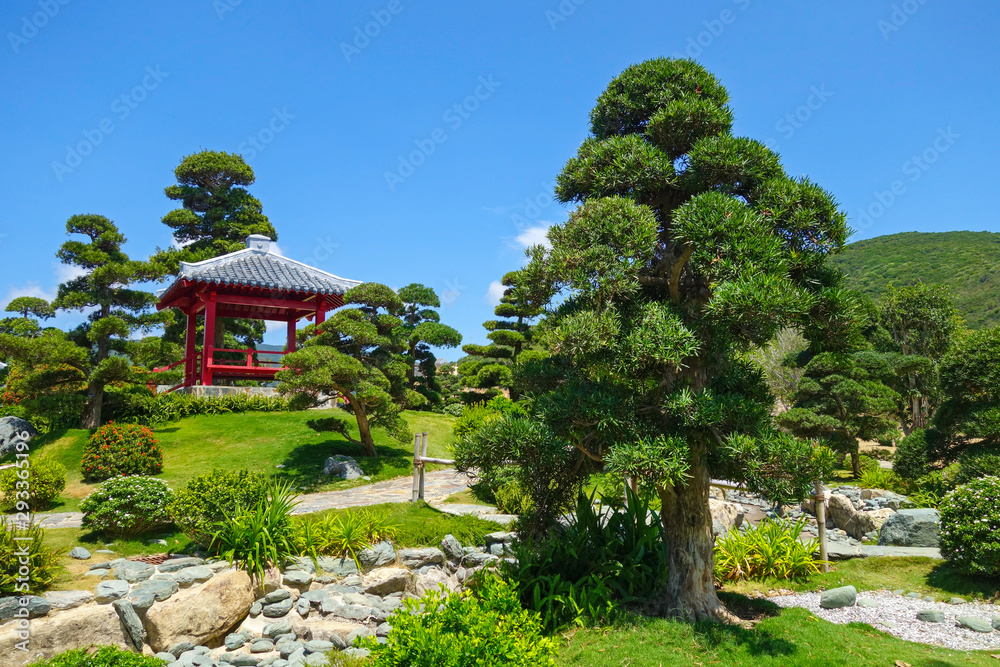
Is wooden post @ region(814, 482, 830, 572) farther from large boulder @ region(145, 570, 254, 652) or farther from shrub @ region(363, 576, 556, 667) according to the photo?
large boulder @ region(145, 570, 254, 652)

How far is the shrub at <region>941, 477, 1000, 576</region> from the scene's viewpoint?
686cm

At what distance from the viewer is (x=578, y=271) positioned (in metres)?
5.04

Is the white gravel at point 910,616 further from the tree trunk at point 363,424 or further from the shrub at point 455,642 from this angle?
the tree trunk at point 363,424

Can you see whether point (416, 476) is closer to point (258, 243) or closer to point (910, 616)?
point (910, 616)

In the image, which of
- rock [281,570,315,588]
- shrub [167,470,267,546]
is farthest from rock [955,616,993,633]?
shrub [167,470,267,546]

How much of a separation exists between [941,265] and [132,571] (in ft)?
186

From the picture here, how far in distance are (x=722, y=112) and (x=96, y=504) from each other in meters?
8.40

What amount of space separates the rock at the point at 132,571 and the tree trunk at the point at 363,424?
248 inches

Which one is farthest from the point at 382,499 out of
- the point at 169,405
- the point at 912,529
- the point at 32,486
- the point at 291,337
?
the point at 291,337

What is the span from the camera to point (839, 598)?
6.52 m

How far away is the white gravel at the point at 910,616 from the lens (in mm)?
5609

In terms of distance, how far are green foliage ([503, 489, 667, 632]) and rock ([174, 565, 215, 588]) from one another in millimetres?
3104

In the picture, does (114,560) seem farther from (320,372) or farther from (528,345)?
(528,345)

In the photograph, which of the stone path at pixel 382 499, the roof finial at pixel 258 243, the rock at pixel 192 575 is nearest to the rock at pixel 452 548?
the stone path at pixel 382 499
